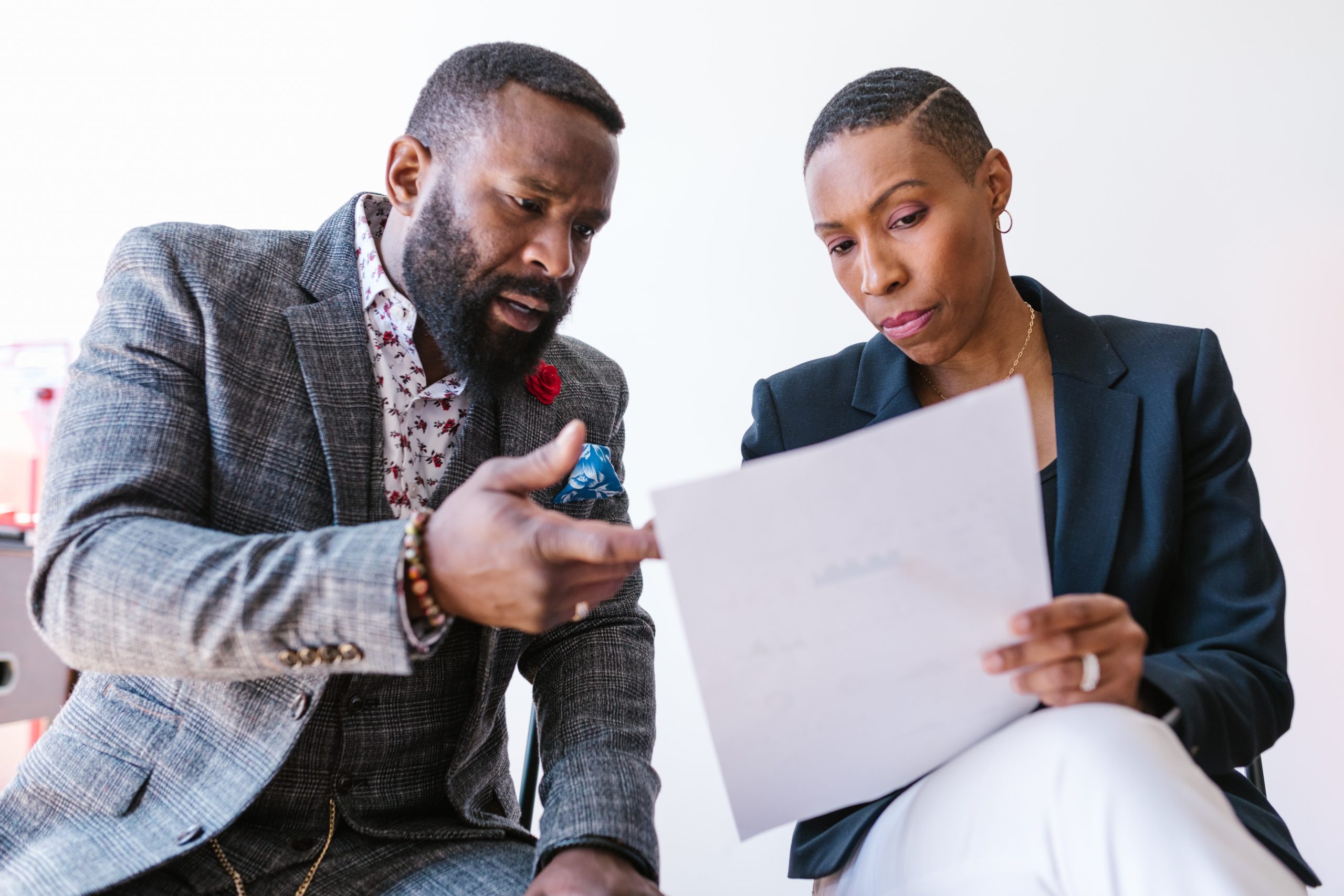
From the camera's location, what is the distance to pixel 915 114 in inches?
56.5

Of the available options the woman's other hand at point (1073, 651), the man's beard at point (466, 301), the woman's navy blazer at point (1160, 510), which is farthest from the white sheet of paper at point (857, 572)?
the man's beard at point (466, 301)

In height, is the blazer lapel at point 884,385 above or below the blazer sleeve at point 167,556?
above

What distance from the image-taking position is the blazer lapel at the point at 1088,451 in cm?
131

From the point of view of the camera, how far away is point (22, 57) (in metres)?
2.76

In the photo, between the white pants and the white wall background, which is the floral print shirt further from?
the white wall background

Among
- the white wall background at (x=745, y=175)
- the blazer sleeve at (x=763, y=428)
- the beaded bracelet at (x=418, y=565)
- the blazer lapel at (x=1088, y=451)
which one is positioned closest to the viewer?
the beaded bracelet at (x=418, y=565)

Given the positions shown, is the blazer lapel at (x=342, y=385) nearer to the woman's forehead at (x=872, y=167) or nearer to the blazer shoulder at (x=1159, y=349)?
the woman's forehead at (x=872, y=167)

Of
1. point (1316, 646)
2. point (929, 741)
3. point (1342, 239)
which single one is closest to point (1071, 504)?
point (929, 741)

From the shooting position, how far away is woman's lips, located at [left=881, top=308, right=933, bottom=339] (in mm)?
1439

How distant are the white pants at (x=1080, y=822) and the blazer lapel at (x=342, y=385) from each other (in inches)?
28.0

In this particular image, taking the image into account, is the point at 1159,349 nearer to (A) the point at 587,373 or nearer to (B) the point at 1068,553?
(B) the point at 1068,553

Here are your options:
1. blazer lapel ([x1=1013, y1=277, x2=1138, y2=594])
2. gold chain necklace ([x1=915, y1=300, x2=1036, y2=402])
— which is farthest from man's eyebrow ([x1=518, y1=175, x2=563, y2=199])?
blazer lapel ([x1=1013, y1=277, x2=1138, y2=594])

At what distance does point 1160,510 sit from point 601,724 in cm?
76

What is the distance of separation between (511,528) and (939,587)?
1.17 feet
